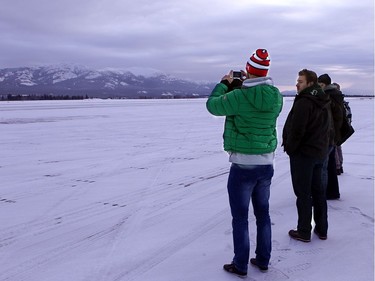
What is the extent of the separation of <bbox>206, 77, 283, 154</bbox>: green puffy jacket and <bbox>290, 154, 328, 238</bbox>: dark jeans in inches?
33.3

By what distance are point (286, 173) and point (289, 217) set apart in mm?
2847

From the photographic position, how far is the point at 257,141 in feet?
10.7

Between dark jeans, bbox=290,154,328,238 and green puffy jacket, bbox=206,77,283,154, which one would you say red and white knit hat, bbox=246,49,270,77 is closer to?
green puffy jacket, bbox=206,77,283,154

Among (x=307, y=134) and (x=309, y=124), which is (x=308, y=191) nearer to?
(x=307, y=134)

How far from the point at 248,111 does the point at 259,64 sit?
15.7 inches

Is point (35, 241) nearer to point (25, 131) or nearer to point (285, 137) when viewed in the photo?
point (285, 137)

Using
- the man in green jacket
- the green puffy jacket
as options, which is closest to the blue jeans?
the man in green jacket

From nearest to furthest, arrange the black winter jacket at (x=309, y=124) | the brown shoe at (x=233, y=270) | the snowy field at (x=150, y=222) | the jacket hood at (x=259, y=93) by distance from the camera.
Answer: the jacket hood at (x=259, y=93)
the brown shoe at (x=233, y=270)
the snowy field at (x=150, y=222)
the black winter jacket at (x=309, y=124)

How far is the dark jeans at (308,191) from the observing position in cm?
405

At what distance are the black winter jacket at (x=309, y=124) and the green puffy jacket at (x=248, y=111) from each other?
26.9 inches

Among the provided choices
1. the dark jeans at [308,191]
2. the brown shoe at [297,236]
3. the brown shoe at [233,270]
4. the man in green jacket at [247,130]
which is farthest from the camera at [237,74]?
the brown shoe at [297,236]

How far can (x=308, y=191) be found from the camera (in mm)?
4125

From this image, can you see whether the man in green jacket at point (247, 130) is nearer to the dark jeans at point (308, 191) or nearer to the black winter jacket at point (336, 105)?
the dark jeans at point (308, 191)

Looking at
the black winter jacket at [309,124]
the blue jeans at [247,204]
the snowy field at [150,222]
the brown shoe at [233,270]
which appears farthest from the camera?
the black winter jacket at [309,124]
